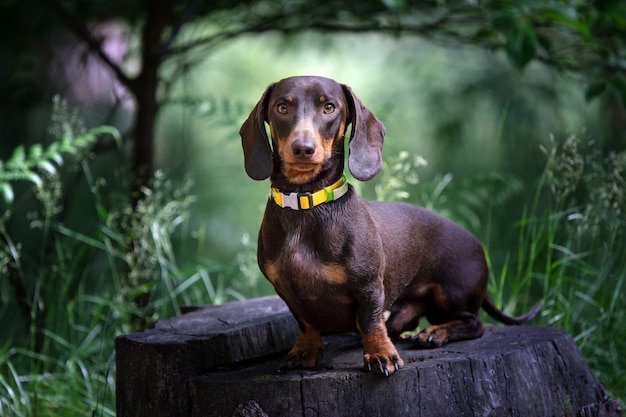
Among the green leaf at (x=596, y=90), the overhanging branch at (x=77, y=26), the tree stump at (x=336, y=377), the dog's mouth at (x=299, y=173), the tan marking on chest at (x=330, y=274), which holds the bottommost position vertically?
the tree stump at (x=336, y=377)

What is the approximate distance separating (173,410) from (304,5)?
105 inches

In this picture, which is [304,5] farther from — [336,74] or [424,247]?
[336,74]

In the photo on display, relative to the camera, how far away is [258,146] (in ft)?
8.23

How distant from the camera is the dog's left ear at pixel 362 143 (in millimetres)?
2498

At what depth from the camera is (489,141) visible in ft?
20.5

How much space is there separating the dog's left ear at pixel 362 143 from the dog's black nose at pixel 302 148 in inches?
A: 9.0

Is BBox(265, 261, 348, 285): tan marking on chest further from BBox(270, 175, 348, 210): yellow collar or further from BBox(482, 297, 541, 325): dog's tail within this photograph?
BBox(482, 297, 541, 325): dog's tail

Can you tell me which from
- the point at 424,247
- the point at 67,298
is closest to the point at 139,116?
the point at 67,298

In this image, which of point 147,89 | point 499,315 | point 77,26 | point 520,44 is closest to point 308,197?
point 499,315

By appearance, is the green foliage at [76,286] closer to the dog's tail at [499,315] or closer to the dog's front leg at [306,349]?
the dog's front leg at [306,349]

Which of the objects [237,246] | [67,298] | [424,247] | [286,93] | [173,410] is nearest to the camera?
[286,93]

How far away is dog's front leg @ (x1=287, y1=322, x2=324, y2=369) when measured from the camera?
2.66m

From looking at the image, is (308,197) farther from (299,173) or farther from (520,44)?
(520,44)

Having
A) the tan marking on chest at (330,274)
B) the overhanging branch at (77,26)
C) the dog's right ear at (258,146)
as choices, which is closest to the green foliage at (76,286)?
the overhanging branch at (77,26)
